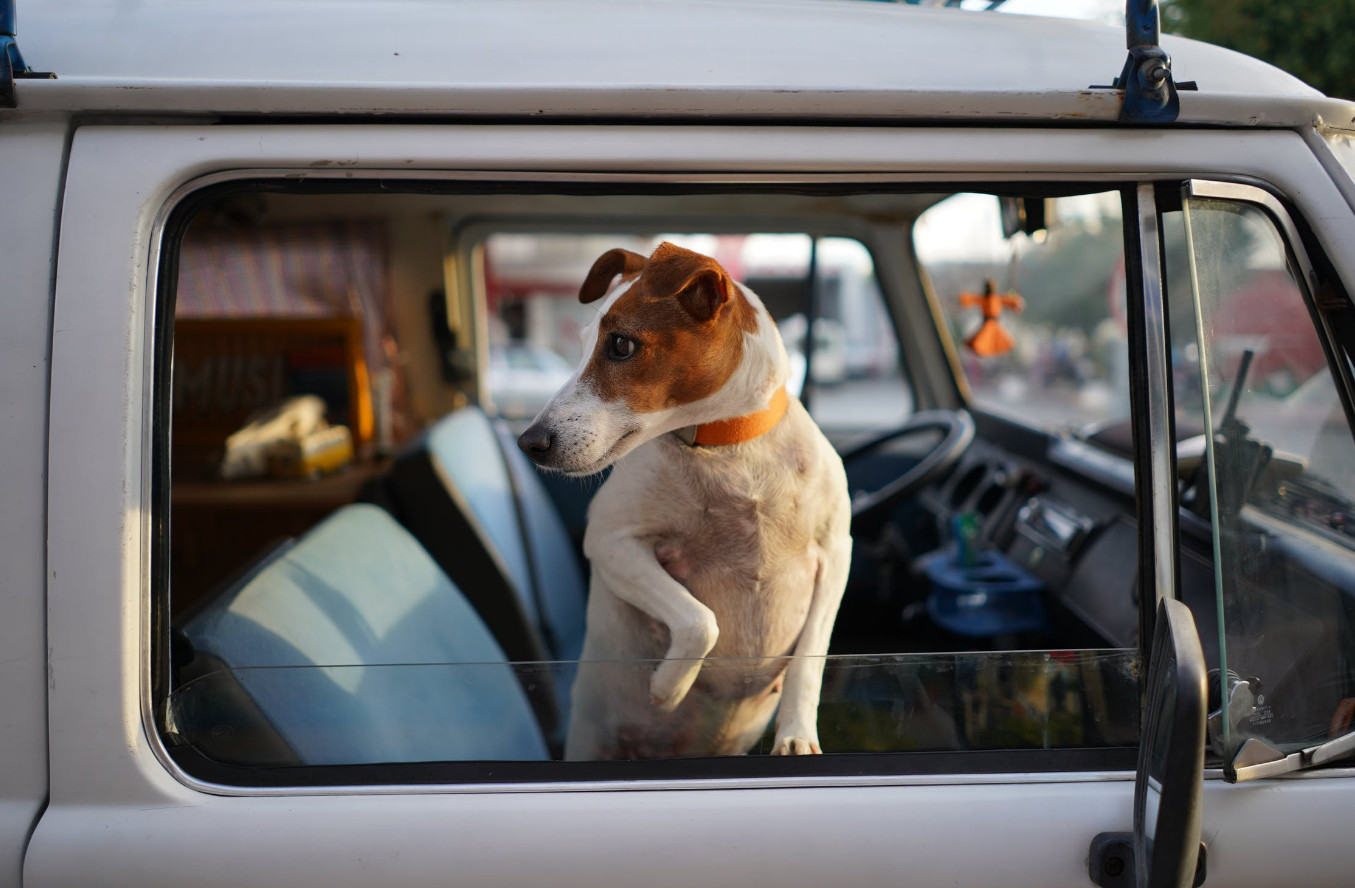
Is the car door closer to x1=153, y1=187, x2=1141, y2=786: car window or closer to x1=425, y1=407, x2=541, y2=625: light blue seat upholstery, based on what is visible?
x1=153, y1=187, x2=1141, y2=786: car window

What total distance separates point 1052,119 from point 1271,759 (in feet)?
2.54

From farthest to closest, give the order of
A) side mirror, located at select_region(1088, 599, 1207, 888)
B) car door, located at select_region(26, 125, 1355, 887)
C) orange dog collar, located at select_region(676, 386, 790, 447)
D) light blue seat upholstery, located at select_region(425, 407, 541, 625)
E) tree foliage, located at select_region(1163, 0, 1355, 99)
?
tree foliage, located at select_region(1163, 0, 1355, 99) → light blue seat upholstery, located at select_region(425, 407, 541, 625) → orange dog collar, located at select_region(676, 386, 790, 447) → car door, located at select_region(26, 125, 1355, 887) → side mirror, located at select_region(1088, 599, 1207, 888)

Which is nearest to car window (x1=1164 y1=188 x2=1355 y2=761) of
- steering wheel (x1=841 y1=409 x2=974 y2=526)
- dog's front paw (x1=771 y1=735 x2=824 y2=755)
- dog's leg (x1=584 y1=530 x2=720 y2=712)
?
dog's front paw (x1=771 y1=735 x2=824 y2=755)

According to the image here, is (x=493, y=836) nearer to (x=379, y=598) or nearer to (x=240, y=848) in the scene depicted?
(x=240, y=848)

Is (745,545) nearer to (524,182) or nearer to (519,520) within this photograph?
(524,182)

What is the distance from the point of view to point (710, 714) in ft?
4.13

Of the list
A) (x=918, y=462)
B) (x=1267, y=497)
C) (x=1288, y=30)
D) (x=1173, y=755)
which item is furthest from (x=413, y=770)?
(x=1288, y=30)

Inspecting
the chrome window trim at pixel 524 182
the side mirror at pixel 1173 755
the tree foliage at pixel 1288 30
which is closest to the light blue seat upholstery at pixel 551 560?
the chrome window trim at pixel 524 182

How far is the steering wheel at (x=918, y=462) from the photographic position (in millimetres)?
2561

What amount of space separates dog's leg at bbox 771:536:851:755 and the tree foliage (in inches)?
82.6

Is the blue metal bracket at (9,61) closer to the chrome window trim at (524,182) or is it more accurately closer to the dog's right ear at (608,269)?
the chrome window trim at (524,182)

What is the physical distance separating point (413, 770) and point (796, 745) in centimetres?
47

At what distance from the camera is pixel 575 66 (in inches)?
41.9

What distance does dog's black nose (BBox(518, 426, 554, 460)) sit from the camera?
112cm
